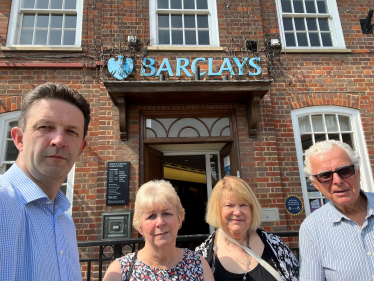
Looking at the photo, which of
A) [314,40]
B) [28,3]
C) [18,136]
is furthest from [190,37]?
[18,136]

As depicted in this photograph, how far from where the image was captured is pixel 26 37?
15.9ft

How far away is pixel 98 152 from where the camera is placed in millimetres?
4160

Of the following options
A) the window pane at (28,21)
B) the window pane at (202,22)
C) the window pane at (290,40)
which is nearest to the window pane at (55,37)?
the window pane at (28,21)

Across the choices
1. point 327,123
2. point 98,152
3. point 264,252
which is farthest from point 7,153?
point 327,123

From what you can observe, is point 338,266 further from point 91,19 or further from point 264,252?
point 91,19

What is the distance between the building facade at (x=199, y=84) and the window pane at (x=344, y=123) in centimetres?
2

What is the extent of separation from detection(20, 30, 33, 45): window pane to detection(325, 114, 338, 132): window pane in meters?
6.13

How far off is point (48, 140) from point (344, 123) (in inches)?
208

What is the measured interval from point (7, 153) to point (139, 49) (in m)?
3.07

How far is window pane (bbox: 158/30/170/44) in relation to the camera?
4910 mm

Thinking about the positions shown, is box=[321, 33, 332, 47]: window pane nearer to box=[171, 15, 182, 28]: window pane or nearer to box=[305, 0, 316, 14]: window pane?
box=[305, 0, 316, 14]: window pane

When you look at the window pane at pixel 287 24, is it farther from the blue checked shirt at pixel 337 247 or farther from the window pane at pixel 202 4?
the blue checked shirt at pixel 337 247

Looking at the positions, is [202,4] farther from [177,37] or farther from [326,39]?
[326,39]

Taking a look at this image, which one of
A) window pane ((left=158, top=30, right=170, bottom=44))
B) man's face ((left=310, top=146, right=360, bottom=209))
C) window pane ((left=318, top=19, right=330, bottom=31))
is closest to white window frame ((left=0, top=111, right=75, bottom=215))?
window pane ((left=158, top=30, right=170, bottom=44))
